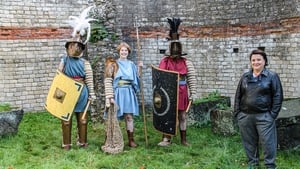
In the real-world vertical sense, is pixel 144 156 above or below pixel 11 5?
below

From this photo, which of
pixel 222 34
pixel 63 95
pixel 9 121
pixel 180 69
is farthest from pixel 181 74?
pixel 222 34

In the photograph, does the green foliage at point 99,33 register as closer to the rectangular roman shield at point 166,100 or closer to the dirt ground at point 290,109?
the rectangular roman shield at point 166,100

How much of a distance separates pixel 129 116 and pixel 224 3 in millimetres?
4056

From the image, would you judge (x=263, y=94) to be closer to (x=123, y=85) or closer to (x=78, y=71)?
(x=123, y=85)

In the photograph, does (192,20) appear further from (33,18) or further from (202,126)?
(33,18)

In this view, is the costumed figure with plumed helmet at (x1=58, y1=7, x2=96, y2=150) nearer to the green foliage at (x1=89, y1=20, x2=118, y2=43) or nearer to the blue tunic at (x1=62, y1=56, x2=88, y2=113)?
the blue tunic at (x1=62, y1=56, x2=88, y2=113)

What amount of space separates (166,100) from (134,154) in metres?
0.95

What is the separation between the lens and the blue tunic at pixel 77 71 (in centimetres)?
600

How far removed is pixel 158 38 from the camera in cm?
994

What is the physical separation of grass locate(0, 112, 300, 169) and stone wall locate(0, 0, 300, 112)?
159cm

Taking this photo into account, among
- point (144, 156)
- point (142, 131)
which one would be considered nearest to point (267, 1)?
point (142, 131)

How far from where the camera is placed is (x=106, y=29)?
816 centimetres

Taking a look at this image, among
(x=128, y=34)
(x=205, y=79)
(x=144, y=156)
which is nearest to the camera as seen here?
(x=144, y=156)

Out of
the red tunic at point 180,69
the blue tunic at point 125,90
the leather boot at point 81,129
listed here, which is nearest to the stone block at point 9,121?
the leather boot at point 81,129
